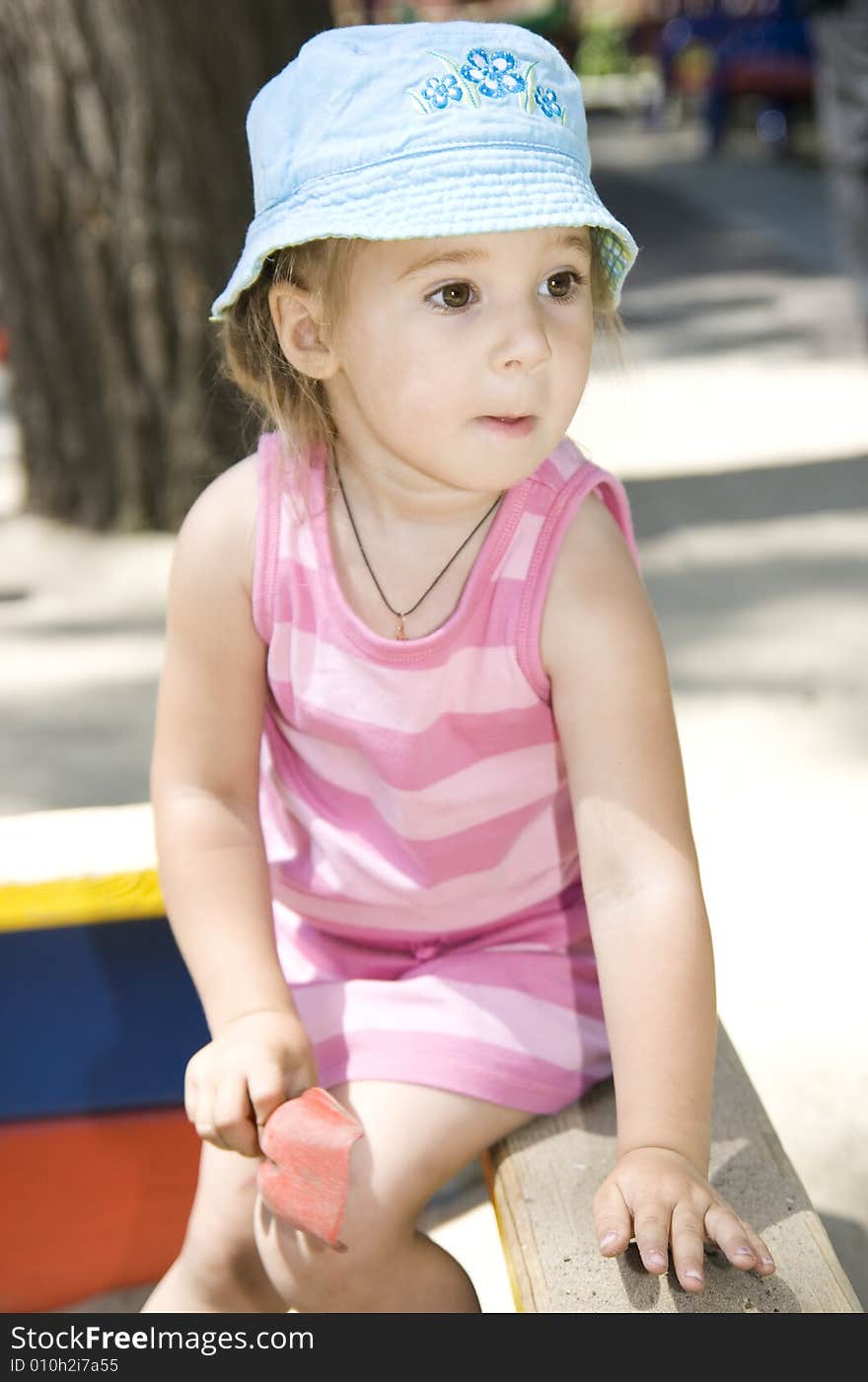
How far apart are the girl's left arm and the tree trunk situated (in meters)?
2.13

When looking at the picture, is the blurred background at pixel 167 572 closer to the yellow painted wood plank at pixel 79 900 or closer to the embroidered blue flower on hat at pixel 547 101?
the yellow painted wood plank at pixel 79 900

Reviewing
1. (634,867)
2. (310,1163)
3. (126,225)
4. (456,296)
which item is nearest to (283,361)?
(456,296)

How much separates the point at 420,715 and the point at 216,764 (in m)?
0.19

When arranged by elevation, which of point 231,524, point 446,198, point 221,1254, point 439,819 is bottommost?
point 221,1254

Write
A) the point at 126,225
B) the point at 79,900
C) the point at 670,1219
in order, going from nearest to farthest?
the point at 670,1219 → the point at 79,900 → the point at 126,225

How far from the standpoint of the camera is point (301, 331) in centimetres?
137

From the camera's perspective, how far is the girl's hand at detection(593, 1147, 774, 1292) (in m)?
1.12

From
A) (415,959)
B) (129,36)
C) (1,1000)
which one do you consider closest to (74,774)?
(1,1000)

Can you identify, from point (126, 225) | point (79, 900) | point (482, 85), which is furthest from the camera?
point (126, 225)

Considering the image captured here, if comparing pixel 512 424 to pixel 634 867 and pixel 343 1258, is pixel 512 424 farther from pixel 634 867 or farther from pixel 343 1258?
pixel 343 1258

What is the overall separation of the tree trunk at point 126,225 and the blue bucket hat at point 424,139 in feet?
6.85

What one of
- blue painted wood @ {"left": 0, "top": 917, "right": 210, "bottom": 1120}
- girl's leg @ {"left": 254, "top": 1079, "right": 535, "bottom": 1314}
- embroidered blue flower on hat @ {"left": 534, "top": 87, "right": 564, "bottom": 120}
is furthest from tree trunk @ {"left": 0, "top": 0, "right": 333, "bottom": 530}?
girl's leg @ {"left": 254, "top": 1079, "right": 535, "bottom": 1314}

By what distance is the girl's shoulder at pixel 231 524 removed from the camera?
1.44m

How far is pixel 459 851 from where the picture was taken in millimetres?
1439
